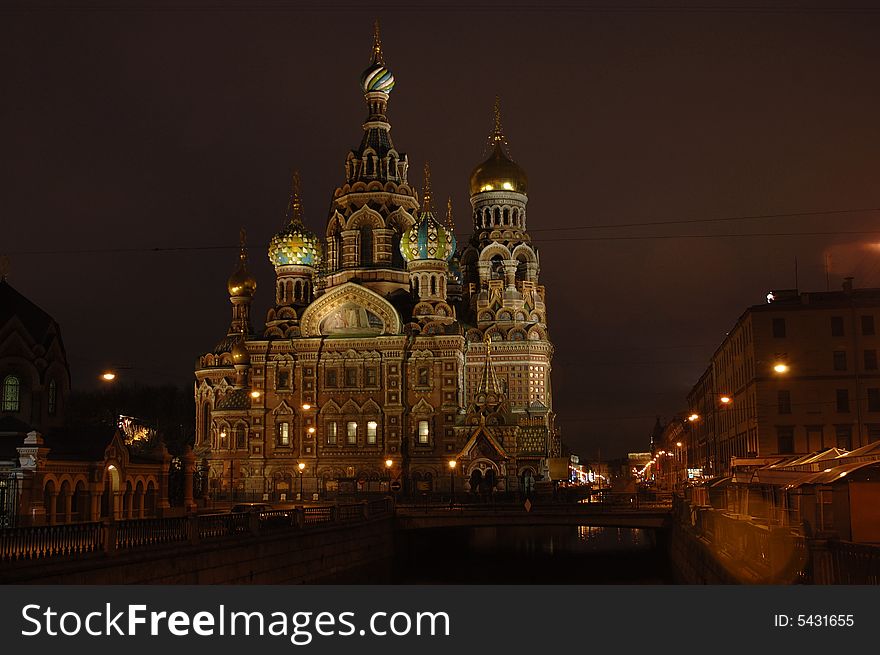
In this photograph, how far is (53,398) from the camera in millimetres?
50438

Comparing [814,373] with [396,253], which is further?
[396,253]

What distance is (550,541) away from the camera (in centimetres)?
7544

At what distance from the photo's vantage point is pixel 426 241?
85.1m

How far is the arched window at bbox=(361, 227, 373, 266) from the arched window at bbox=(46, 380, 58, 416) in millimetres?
42667

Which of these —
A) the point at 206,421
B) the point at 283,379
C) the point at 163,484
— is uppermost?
the point at 283,379

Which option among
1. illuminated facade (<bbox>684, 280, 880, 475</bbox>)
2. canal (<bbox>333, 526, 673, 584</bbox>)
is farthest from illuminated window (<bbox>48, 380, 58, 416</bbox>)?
illuminated facade (<bbox>684, 280, 880, 475</bbox>)

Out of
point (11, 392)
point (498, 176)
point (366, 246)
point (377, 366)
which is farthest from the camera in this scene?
point (498, 176)

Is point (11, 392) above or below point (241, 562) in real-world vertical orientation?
above

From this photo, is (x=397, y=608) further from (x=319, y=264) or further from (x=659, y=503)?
(x=319, y=264)

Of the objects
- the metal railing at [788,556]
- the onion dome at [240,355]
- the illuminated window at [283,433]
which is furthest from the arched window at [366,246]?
the metal railing at [788,556]

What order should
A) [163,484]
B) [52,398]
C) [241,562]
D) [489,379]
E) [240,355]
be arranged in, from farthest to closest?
[240,355] → [489,379] → [163,484] → [52,398] → [241,562]

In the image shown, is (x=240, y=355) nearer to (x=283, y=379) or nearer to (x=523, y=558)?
(x=283, y=379)

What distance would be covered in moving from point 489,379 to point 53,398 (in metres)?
42.5

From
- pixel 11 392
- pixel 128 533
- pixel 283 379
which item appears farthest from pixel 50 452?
pixel 283 379
